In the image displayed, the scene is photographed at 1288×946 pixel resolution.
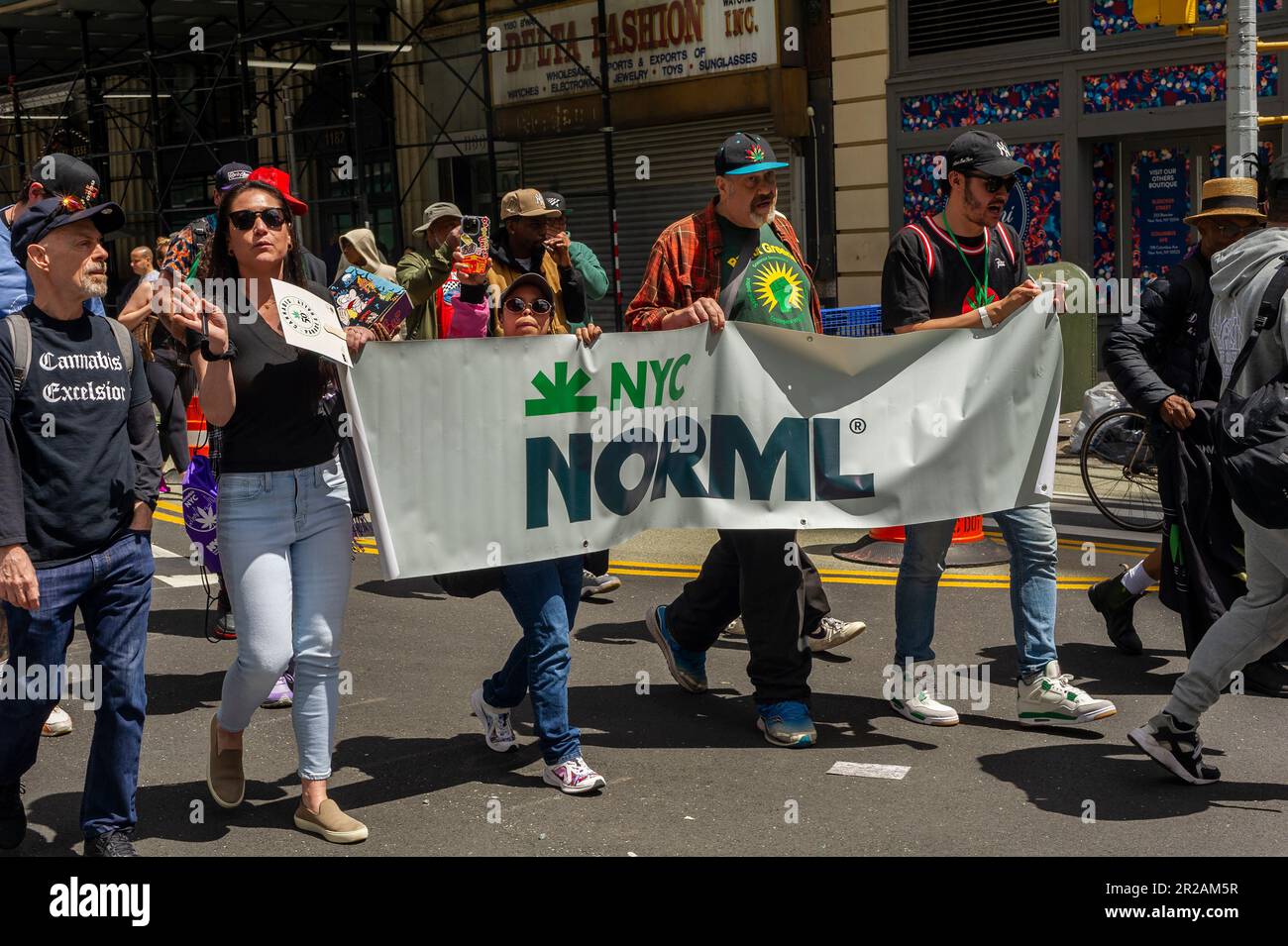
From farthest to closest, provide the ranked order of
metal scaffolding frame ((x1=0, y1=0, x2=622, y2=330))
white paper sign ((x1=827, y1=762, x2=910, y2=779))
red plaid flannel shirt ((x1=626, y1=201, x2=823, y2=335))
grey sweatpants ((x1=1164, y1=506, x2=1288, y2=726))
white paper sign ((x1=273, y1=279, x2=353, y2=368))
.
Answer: metal scaffolding frame ((x1=0, y1=0, x2=622, y2=330)), red plaid flannel shirt ((x1=626, y1=201, x2=823, y2=335)), white paper sign ((x1=827, y1=762, x2=910, y2=779)), grey sweatpants ((x1=1164, y1=506, x2=1288, y2=726)), white paper sign ((x1=273, y1=279, x2=353, y2=368))

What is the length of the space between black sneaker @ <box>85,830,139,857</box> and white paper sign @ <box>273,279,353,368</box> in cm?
155

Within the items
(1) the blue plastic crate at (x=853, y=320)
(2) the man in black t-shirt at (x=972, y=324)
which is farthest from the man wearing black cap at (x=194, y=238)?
(1) the blue plastic crate at (x=853, y=320)

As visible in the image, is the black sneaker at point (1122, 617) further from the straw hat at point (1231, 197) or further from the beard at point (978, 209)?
the beard at point (978, 209)

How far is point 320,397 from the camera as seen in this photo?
502cm

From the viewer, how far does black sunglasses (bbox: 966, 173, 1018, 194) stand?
5957 millimetres

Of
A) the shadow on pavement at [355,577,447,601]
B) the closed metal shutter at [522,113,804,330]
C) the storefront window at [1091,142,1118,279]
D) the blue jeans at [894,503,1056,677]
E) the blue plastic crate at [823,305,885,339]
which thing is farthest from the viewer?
the closed metal shutter at [522,113,804,330]

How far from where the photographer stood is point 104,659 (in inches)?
180

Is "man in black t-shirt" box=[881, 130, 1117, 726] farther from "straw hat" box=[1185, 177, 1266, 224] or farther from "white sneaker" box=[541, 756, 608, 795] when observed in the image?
"white sneaker" box=[541, 756, 608, 795]

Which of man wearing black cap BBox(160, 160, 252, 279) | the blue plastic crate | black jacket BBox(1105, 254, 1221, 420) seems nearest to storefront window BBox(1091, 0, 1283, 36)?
the blue plastic crate

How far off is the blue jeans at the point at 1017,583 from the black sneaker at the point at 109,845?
10.0ft

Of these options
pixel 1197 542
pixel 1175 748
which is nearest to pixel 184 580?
pixel 1197 542

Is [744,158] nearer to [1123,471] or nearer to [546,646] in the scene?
[546,646]
